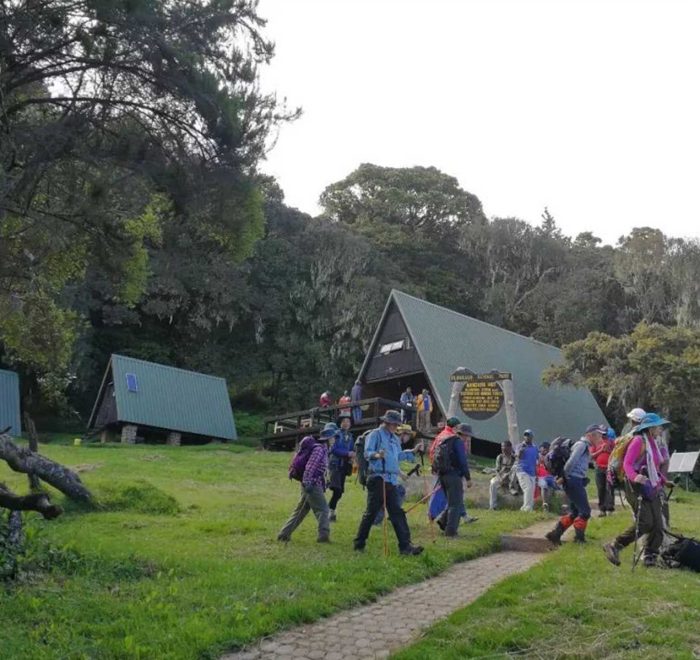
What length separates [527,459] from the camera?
1392 centimetres

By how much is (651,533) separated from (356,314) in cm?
3121

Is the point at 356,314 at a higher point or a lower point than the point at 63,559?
higher

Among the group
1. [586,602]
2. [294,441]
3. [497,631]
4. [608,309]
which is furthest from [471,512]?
[608,309]

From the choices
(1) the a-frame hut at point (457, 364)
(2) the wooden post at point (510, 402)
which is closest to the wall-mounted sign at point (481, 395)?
(2) the wooden post at point (510, 402)

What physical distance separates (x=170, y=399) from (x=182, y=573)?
903 inches

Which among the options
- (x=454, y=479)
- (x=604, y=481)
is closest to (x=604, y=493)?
(x=604, y=481)

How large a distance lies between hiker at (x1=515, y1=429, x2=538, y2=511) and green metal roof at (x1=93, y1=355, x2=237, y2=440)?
57.2ft

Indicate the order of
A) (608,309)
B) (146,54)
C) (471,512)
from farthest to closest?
1. (608,309)
2. (471,512)
3. (146,54)

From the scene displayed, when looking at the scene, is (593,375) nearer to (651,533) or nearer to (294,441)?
(294,441)

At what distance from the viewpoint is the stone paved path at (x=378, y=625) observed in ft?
18.2

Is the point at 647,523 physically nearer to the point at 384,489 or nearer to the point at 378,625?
the point at 384,489

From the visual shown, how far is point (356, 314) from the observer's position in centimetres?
3938

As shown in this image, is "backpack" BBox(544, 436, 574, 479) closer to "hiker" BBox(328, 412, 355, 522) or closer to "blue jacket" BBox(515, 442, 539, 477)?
"blue jacket" BBox(515, 442, 539, 477)

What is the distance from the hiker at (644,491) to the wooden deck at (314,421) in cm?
1416
